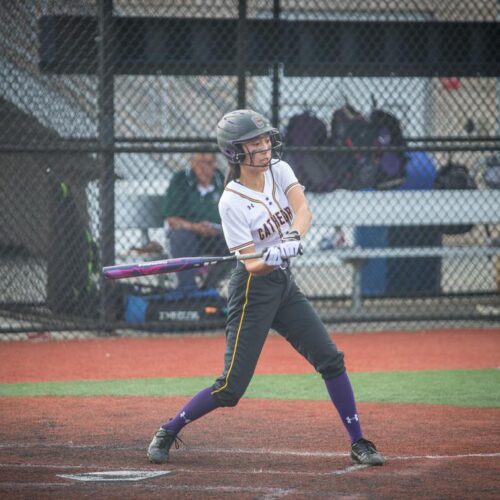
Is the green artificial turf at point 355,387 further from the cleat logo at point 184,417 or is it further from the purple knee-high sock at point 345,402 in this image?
the cleat logo at point 184,417

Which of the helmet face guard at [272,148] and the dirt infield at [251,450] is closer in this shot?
the dirt infield at [251,450]

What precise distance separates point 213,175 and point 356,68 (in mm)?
1854

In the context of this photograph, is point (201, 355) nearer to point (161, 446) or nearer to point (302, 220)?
point (161, 446)

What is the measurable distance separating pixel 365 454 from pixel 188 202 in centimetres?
571

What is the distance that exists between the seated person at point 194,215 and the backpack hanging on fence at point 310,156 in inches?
32.1

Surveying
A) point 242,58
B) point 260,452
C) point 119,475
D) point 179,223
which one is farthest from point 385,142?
point 119,475

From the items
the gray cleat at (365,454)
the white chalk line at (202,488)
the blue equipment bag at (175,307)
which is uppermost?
the blue equipment bag at (175,307)

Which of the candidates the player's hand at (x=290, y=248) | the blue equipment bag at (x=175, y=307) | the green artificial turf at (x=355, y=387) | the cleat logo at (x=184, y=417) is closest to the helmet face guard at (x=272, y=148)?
the player's hand at (x=290, y=248)

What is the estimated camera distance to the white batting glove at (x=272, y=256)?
465 centimetres

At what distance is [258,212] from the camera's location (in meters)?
4.95

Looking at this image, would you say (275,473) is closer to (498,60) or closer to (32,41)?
(32,41)

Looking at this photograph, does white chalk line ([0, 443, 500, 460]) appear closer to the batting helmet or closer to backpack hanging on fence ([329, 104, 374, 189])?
the batting helmet

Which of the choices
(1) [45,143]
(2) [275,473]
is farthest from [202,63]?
(2) [275,473]

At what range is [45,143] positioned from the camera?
31.6 ft
